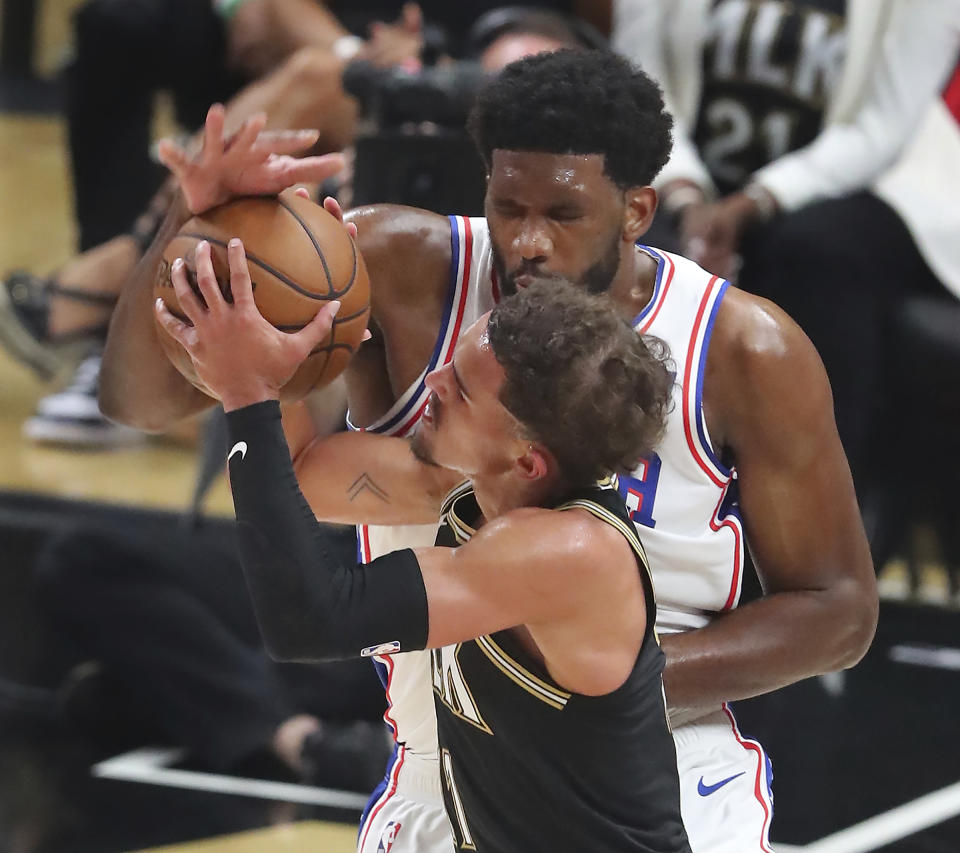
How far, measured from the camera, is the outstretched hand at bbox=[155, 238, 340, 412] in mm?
1959

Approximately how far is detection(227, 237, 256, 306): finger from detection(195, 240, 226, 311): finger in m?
0.02

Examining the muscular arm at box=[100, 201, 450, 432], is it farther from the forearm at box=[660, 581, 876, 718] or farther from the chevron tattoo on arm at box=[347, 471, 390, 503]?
the forearm at box=[660, 581, 876, 718]

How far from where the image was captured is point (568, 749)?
6.77ft

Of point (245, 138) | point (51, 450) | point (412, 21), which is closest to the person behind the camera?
point (245, 138)

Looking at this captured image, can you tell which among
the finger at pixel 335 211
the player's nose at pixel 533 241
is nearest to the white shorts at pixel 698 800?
the player's nose at pixel 533 241

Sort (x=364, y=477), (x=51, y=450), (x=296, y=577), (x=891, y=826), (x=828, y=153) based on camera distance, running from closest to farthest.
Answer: (x=296, y=577)
(x=364, y=477)
(x=891, y=826)
(x=828, y=153)
(x=51, y=450)

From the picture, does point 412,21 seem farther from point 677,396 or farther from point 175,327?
point 175,327

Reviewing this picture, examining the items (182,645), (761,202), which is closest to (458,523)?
(182,645)

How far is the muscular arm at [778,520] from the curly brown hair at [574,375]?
1.23ft

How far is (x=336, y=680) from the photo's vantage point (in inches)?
174

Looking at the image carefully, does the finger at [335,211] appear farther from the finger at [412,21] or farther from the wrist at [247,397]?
the finger at [412,21]

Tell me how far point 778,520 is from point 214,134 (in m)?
1.02

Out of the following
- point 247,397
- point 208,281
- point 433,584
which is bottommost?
point 433,584

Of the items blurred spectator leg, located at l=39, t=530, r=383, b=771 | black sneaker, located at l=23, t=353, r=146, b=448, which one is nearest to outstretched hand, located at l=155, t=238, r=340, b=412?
blurred spectator leg, located at l=39, t=530, r=383, b=771
